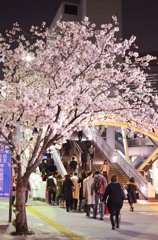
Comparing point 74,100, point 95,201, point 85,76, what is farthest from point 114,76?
point 95,201

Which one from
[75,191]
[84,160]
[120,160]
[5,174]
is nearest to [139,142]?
[120,160]

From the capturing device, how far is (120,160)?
23.1m

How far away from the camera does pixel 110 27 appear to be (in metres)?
9.47

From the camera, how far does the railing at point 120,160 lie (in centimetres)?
2025

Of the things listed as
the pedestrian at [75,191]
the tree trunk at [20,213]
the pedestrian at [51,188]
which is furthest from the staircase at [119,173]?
the tree trunk at [20,213]

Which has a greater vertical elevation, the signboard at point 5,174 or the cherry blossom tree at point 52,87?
the cherry blossom tree at point 52,87

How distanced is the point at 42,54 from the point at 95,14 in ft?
153

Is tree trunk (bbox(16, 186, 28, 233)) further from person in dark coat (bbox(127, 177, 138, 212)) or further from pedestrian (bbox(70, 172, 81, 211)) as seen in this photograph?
person in dark coat (bbox(127, 177, 138, 212))

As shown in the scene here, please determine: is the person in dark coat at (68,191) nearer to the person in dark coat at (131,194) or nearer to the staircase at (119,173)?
the person in dark coat at (131,194)

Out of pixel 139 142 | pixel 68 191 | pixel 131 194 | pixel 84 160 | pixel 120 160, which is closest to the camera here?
pixel 68 191

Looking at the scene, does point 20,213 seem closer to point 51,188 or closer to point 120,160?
point 51,188

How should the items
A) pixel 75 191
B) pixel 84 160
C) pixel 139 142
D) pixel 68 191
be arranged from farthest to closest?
pixel 139 142 → pixel 84 160 → pixel 75 191 → pixel 68 191

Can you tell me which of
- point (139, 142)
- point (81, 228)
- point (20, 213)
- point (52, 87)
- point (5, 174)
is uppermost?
point (139, 142)

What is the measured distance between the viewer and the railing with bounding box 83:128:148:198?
66.4 ft
